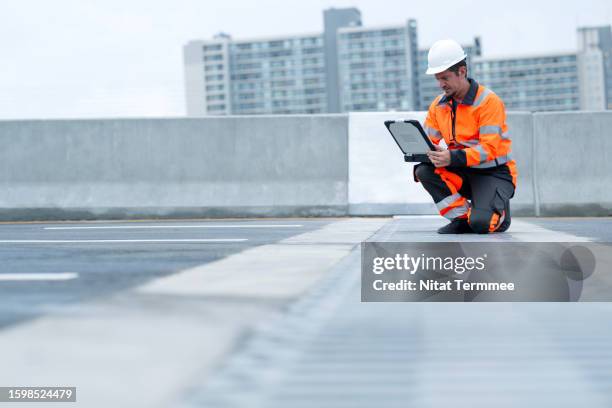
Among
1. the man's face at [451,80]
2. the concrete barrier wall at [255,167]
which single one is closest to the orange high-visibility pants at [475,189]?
the man's face at [451,80]

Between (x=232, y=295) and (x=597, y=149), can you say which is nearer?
(x=232, y=295)

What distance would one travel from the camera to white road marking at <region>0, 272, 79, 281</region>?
4.81m

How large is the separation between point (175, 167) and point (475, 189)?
5850 mm

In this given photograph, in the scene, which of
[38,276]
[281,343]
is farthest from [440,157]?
[281,343]

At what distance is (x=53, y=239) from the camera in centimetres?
807

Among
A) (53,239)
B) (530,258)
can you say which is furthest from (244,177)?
(530,258)

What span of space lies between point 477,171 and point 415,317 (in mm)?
3645

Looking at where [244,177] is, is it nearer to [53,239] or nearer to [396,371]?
[53,239]

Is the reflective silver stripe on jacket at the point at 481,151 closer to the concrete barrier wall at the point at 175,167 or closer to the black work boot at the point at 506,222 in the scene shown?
the black work boot at the point at 506,222

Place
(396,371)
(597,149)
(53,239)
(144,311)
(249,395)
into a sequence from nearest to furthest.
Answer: (249,395) → (396,371) → (144,311) → (53,239) → (597,149)

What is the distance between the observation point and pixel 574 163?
451 inches

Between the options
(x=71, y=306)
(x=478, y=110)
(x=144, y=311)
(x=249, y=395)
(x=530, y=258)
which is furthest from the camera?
(x=478, y=110)

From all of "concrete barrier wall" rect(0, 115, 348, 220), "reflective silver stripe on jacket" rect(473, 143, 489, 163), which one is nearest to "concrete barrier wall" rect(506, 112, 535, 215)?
"concrete barrier wall" rect(0, 115, 348, 220)

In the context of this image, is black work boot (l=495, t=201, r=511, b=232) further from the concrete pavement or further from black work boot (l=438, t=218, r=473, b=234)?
the concrete pavement
